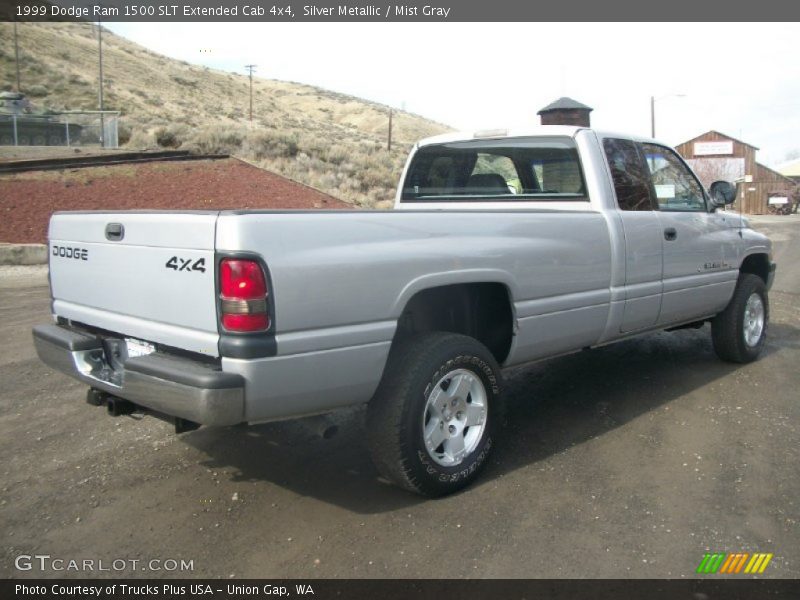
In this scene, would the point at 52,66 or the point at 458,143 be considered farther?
the point at 52,66

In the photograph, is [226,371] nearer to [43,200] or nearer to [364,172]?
[43,200]

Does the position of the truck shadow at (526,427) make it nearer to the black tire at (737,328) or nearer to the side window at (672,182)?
the black tire at (737,328)

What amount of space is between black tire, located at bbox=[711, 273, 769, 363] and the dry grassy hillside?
18567mm

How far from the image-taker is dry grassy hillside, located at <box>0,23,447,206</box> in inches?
Result: 1113

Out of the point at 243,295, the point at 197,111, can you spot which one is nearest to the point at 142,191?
the point at 243,295

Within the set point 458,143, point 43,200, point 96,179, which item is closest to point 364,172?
point 96,179

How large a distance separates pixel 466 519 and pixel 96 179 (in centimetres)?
1851

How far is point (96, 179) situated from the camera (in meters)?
19.5

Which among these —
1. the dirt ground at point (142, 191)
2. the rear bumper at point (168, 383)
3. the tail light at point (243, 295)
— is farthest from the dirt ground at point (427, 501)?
the dirt ground at point (142, 191)

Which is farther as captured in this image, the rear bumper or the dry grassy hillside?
the dry grassy hillside

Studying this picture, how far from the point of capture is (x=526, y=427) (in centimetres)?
492

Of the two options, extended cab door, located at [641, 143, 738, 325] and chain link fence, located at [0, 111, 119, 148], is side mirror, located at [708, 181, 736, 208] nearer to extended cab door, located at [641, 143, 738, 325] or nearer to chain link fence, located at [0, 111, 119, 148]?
extended cab door, located at [641, 143, 738, 325]
